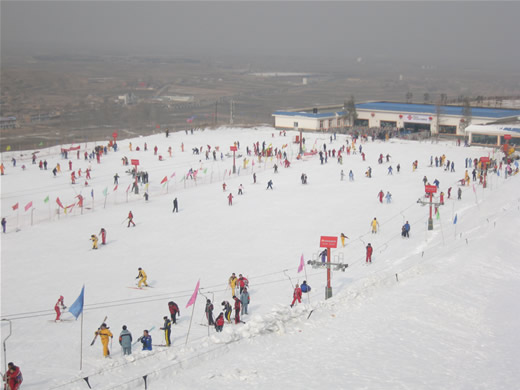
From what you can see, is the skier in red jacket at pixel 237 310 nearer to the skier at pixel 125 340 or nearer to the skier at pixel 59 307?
the skier at pixel 125 340

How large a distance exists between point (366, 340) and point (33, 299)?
9.77 m

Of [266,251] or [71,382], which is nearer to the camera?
[71,382]

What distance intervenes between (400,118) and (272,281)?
4613cm

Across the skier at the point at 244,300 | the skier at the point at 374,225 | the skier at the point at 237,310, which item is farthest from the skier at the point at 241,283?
the skier at the point at 374,225

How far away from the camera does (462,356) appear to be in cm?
1416

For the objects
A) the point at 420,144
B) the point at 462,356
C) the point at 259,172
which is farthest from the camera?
the point at 420,144

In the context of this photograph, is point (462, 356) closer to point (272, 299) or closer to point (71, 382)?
point (272, 299)

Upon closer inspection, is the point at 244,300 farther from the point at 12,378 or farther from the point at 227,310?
the point at 12,378

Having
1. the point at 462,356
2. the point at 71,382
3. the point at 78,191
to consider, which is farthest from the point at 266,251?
the point at 78,191

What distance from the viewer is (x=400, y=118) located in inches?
2484

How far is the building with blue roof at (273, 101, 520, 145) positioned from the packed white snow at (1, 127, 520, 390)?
2177 cm

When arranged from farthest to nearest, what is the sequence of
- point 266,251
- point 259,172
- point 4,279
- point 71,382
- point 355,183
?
1. point 259,172
2. point 355,183
3. point 266,251
4. point 4,279
5. point 71,382

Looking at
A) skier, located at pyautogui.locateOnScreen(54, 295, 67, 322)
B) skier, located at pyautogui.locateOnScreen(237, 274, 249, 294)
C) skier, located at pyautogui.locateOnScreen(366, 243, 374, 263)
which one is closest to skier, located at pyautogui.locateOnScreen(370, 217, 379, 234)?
skier, located at pyautogui.locateOnScreen(366, 243, 374, 263)

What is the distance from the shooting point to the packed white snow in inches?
519
